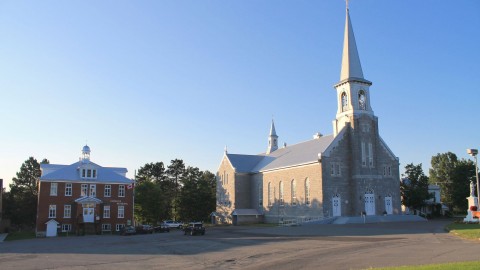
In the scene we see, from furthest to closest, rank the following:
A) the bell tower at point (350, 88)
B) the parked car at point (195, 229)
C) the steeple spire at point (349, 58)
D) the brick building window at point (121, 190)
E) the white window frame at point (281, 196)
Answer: the white window frame at point (281, 196) < the steeple spire at point (349, 58) < the brick building window at point (121, 190) < the bell tower at point (350, 88) < the parked car at point (195, 229)

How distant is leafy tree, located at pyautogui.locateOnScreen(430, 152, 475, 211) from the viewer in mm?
76438

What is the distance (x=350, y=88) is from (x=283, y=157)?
1550 centimetres

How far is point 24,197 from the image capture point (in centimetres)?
7625

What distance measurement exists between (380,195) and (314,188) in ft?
29.0

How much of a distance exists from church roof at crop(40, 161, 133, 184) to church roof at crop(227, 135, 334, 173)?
64.7ft

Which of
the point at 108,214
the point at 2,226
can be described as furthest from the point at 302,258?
the point at 2,226

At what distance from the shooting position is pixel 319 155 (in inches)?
2173

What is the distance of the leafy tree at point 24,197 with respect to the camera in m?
74.6

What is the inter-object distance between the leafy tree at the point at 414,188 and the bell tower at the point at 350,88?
49.5ft

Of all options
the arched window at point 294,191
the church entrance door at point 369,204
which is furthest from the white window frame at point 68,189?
the church entrance door at point 369,204

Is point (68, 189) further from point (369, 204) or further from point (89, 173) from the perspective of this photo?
point (369, 204)

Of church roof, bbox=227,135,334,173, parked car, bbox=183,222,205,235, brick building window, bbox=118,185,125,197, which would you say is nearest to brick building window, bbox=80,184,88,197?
brick building window, bbox=118,185,125,197

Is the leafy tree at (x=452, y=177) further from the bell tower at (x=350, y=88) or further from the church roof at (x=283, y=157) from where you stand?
the church roof at (x=283, y=157)

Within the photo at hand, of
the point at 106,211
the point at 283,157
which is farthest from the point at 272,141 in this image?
the point at 106,211
